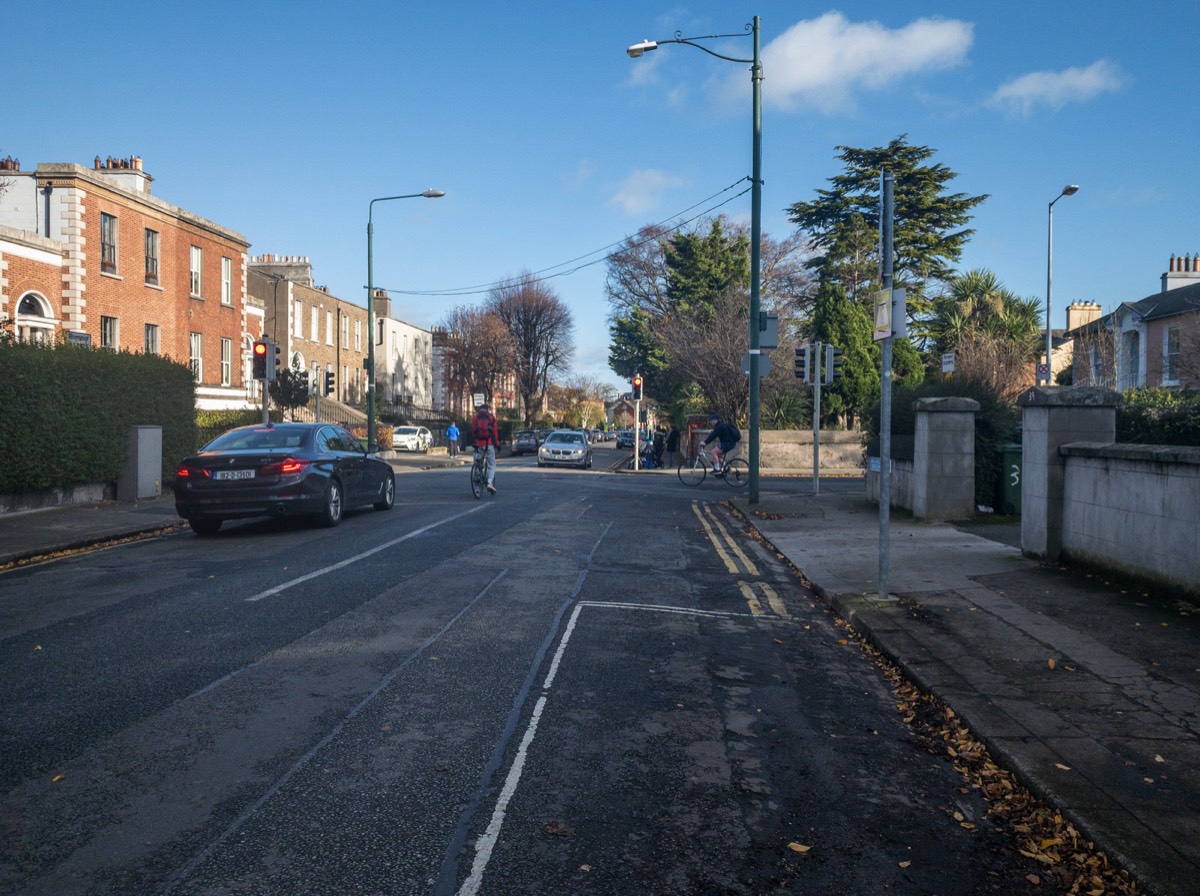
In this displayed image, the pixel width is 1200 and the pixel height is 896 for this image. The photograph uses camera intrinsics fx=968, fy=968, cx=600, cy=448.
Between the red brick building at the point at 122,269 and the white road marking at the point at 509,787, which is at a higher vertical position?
the red brick building at the point at 122,269

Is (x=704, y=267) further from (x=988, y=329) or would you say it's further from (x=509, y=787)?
(x=509, y=787)

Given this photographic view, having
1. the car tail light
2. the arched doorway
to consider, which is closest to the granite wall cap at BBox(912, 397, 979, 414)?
the car tail light

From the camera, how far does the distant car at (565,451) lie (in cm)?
3656

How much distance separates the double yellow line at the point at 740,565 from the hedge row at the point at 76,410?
10.0 meters

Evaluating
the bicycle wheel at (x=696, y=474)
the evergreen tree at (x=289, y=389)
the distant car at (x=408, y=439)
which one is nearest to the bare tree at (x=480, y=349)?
the distant car at (x=408, y=439)

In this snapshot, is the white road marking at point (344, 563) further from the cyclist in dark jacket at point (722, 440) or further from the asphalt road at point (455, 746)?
the cyclist in dark jacket at point (722, 440)

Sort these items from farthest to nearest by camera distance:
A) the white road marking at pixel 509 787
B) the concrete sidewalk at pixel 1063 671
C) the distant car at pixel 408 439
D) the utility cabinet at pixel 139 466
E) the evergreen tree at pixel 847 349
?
1. the distant car at pixel 408 439
2. the evergreen tree at pixel 847 349
3. the utility cabinet at pixel 139 466
4. the concrete sidewalk at pixel 1063 671
5. the white road marking at pixel 509 787

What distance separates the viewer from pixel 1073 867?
3.68 meters

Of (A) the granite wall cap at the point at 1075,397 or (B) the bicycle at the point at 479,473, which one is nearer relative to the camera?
(A) the granite wall cap at the point at 1075,397

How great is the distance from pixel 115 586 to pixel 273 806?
5908 mm

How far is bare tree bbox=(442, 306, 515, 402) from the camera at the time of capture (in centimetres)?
7250

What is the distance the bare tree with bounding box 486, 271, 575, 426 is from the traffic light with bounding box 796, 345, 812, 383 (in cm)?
5146

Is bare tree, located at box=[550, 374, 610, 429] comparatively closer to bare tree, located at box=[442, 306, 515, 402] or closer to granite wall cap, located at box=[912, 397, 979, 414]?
bare tree, located at box=[442, 306, 515, 402]

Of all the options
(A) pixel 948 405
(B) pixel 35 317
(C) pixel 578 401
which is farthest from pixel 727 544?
(C) pixel 578 401
